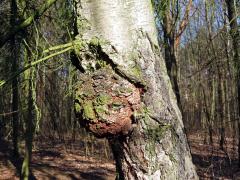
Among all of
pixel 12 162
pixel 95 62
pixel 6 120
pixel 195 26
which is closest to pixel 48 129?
pixel 6 120

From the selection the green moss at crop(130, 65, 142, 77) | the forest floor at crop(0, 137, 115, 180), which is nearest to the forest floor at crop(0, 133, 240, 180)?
the forest floor at crop(0, 137, 115, 180)

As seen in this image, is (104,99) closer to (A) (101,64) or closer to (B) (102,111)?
(B) (102,111)

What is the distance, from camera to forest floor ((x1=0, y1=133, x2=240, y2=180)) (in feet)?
27.9

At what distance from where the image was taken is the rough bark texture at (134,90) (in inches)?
50.3

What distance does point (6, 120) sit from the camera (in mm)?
13523

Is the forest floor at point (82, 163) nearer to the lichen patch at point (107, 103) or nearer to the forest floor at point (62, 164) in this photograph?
the forest floor at point (62, 164)

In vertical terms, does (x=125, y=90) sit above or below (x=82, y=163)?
above

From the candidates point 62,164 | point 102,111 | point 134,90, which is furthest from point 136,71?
point 62,164

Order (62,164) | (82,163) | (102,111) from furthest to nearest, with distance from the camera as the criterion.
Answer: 1. (82,163)
2. (62,164)
3. (102,111)

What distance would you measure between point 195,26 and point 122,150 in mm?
13144

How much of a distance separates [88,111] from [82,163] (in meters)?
9.39

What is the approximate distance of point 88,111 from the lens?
127 centimetres

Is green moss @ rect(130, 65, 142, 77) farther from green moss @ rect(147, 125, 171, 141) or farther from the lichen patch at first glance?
green moss @ rect(147, 125, 171, 141)

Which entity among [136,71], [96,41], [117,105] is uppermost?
[96,41]
